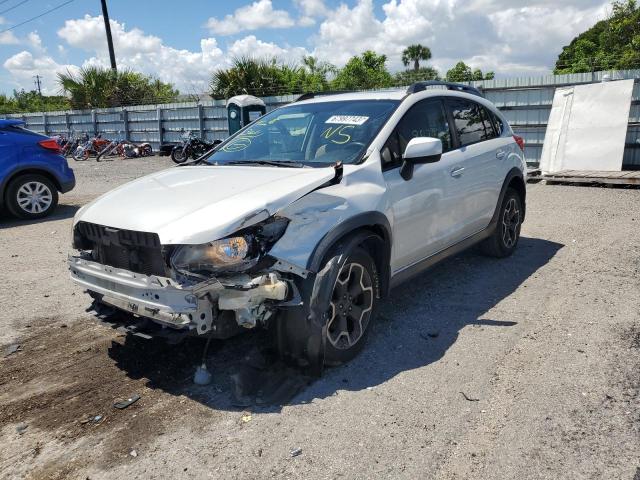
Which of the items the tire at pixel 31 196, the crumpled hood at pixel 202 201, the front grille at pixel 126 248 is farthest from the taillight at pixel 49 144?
the front grille at pixel 126 248

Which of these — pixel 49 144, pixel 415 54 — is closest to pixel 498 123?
pixel 49 144

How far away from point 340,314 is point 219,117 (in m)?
17.2

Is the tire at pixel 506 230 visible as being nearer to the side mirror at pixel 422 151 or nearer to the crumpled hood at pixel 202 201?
the side mirror at pixel 422 151

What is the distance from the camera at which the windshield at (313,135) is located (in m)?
4.00

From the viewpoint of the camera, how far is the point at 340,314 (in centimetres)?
355

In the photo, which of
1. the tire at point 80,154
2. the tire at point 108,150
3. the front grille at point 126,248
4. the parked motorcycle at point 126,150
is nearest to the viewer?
the front grille at point 126,248

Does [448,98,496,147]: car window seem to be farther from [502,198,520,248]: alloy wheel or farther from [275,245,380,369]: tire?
[275,245,380,369]: tire

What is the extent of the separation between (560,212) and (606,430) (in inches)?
242

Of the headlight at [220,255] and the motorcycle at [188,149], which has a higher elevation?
the headlight at [220,255]

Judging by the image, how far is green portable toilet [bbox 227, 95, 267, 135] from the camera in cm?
1584

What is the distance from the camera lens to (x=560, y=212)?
8398 mm

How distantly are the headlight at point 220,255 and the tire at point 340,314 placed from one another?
41cm

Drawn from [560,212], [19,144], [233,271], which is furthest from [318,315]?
[19,144]

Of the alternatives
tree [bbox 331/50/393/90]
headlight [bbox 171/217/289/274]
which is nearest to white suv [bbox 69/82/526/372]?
headlight [bbox 171/217/289/274]
